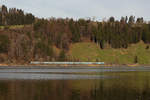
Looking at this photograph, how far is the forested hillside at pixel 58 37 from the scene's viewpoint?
145375 mm

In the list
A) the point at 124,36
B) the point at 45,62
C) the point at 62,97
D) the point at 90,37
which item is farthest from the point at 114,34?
the point at 62,97

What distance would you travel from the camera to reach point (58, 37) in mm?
168750

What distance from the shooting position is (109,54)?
160 meters

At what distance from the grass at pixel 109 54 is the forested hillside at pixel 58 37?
15.4 feet

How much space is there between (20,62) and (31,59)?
8247 millimetres

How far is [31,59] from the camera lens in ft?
468

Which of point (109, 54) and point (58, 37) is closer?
point (109, 54)

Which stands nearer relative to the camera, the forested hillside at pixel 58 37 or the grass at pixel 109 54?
the forested hillside at pixel 58 37

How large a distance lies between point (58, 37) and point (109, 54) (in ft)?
125

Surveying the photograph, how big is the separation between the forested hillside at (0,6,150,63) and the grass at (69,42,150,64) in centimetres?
469

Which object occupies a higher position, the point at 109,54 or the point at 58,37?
the point at 58,37

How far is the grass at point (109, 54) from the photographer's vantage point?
153 metres

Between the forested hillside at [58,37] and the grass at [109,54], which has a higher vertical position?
the forested hillside at [58,37]

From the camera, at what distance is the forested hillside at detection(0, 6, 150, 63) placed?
145375 mm
